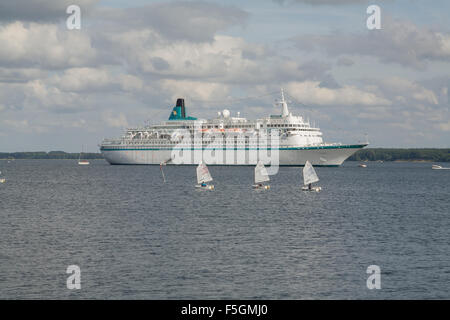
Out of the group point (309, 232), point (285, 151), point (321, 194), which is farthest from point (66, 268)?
point (285, 151)

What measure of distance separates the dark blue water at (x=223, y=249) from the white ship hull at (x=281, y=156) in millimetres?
82176

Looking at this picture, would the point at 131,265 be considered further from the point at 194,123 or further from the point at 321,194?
the point at 194,123

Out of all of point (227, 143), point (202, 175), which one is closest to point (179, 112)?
point (227, 143)

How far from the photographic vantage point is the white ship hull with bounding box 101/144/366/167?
144 metres

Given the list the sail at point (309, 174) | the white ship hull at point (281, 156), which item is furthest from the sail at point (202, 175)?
the white ship hull at point (281, 156)

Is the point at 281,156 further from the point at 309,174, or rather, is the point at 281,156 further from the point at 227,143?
the point at 309,174

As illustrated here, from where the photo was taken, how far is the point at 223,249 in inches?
1329

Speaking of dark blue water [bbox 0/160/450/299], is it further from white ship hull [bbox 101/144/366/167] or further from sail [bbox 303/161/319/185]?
white ship hull [bbox 101/144/366/167]

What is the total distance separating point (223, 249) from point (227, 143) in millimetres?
127901

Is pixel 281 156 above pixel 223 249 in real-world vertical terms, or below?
above

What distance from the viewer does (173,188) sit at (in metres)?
84.5

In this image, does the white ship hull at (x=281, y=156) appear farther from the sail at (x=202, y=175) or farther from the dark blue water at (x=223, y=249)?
the dark blue water at (x=223, y=249)

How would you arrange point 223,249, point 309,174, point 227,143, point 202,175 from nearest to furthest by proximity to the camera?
point 223,249 → point 309,174 → point 202,175 → point 227,143
